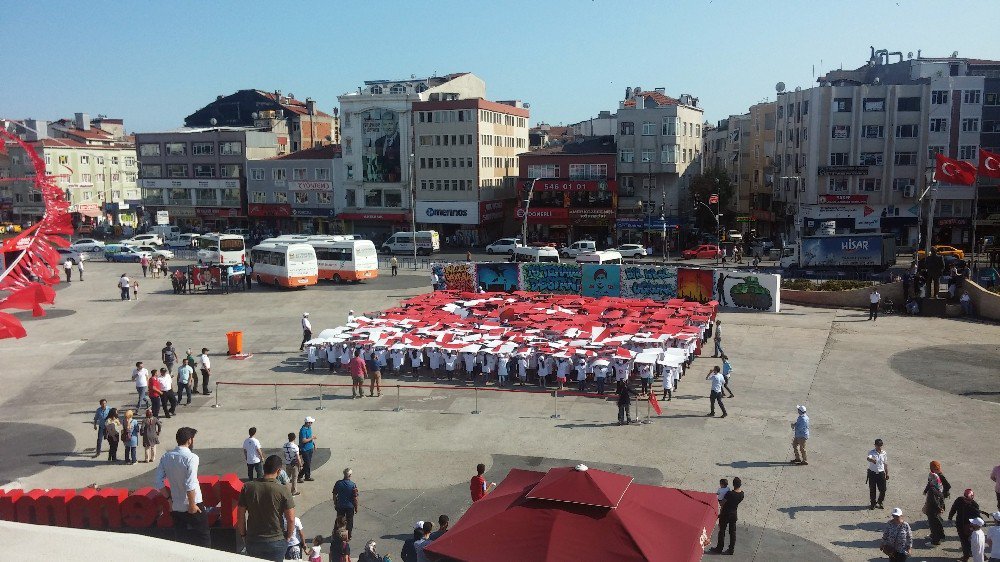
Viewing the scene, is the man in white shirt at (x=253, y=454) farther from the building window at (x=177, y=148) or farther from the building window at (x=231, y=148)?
the building window at (x=177, y=148)

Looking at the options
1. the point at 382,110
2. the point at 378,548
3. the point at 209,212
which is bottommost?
the point at 378,548

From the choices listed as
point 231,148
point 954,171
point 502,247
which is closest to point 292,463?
point 954,171

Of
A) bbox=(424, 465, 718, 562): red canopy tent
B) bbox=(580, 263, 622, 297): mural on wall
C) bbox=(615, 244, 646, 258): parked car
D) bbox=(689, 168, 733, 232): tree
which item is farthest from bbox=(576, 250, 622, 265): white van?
bbox=(424, 465, 718, 562): red canopy tent

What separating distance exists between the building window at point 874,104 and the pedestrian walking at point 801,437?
56789 mm

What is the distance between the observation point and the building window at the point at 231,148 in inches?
3334

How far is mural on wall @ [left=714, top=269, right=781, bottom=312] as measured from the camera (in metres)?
37.5

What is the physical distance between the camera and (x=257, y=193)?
83938 mm

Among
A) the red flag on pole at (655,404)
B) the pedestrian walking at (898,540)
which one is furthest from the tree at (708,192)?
the pedestrian walking at (898,540)

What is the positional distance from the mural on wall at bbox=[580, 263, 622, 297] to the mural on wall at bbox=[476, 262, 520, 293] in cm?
→ 370

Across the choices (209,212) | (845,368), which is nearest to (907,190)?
(845,368)

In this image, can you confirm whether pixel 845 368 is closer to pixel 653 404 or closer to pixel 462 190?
pixel 653 404

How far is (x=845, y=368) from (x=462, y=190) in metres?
52.2

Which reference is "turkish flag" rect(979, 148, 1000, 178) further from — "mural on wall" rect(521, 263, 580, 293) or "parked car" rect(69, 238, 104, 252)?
"parked car" rect(69, 238, 104, 252)

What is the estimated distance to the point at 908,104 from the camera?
215ft
